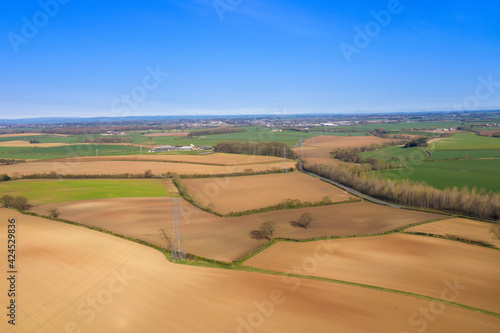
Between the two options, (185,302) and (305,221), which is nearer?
(185,302)

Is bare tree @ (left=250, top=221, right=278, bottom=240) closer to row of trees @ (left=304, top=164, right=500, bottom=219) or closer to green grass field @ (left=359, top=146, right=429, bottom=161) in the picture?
row of trees @ (left=304, top=164, right=500, bottom=219)

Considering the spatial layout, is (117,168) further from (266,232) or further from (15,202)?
(266,232)

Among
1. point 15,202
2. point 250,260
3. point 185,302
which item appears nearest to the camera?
point 185,302

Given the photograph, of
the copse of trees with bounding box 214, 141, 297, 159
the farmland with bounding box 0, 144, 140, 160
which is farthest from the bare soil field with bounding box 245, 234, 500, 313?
the farmland with bounding box 0, 144, 140, 160

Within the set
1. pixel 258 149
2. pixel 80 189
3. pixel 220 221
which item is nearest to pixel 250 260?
pixel 220 221

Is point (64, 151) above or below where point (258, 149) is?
below

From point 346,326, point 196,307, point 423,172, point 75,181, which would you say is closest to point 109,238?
point 196,307
